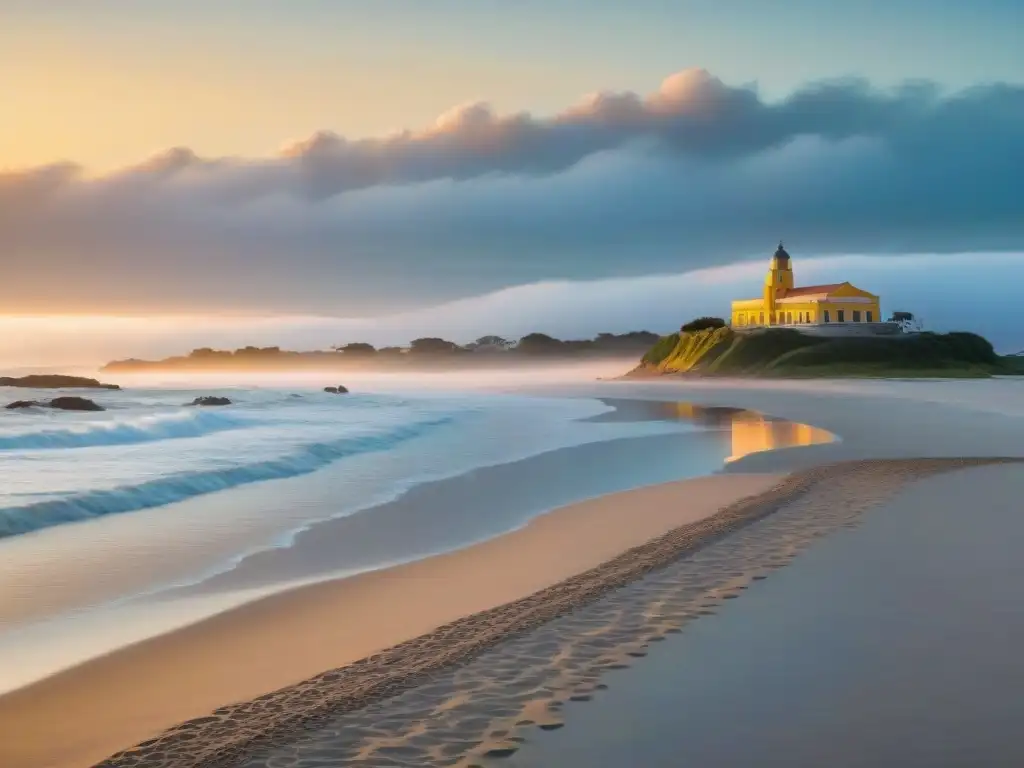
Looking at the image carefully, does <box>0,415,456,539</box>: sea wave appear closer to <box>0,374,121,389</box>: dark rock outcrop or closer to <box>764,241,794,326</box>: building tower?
<box>0,374,121,389</box>: dark rock outcrop

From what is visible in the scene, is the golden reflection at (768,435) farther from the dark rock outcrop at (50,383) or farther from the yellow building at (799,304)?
the yellow building at (799,304)

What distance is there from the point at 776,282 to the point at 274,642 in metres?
114

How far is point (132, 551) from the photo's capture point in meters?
10.5

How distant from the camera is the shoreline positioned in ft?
16.8

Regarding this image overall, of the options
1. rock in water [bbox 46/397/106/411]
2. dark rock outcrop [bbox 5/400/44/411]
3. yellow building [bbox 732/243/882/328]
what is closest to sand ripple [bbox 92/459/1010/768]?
rock in water [bbox 46/397/106/411]

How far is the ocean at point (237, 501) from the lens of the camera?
8.17 meters

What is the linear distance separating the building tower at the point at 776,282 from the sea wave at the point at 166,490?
97053 millimetres

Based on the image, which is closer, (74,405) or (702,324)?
(74,405)

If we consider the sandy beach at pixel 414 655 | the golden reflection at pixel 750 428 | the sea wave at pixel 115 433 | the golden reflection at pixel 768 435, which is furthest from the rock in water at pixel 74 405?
the sandy beach at pixel 414 655

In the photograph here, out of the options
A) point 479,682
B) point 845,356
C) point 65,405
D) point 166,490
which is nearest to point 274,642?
point 479,682

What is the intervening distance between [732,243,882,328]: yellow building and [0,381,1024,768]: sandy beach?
101 meters

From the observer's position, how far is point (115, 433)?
88.1ft

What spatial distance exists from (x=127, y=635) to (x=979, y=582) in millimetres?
6565

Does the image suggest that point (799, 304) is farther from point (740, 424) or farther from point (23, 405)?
point (23, 405)
